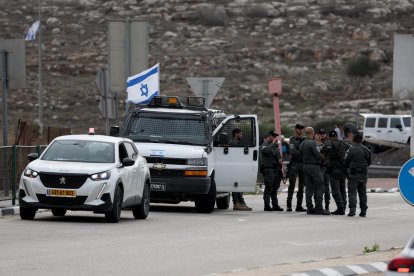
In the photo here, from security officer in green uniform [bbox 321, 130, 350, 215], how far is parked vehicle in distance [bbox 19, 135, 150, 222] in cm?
543

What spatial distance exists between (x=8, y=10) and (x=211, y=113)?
2613 inches

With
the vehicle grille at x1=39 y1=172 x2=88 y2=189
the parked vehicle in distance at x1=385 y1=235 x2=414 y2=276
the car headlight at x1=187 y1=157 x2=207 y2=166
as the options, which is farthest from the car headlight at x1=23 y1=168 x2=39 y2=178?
the parked vehicle in distance at x1=385 y1=235 x2=414 y2=276

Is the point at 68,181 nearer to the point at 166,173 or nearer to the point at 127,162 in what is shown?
the point at 127,162

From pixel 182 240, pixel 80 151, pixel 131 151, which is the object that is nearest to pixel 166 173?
pixel 131 151

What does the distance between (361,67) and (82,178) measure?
190ft

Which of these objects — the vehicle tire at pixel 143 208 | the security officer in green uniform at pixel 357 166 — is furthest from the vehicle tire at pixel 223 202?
the vehicle tire at pixel 143 208

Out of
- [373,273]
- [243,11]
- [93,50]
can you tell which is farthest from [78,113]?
[373,273]

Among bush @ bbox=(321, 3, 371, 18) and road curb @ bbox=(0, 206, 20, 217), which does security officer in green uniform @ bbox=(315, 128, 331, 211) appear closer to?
road curb @ bbox=(0, 206, 20, 217)

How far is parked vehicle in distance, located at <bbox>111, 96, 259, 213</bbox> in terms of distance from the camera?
2752 cm

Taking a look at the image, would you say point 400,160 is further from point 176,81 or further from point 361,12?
point 361,12

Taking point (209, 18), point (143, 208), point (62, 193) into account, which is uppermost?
point (209, 18)

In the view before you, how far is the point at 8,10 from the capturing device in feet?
307

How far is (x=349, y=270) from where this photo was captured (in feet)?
51.1

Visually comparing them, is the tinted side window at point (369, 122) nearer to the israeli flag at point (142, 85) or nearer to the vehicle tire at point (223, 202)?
the israeli flag at point (142, 85)
